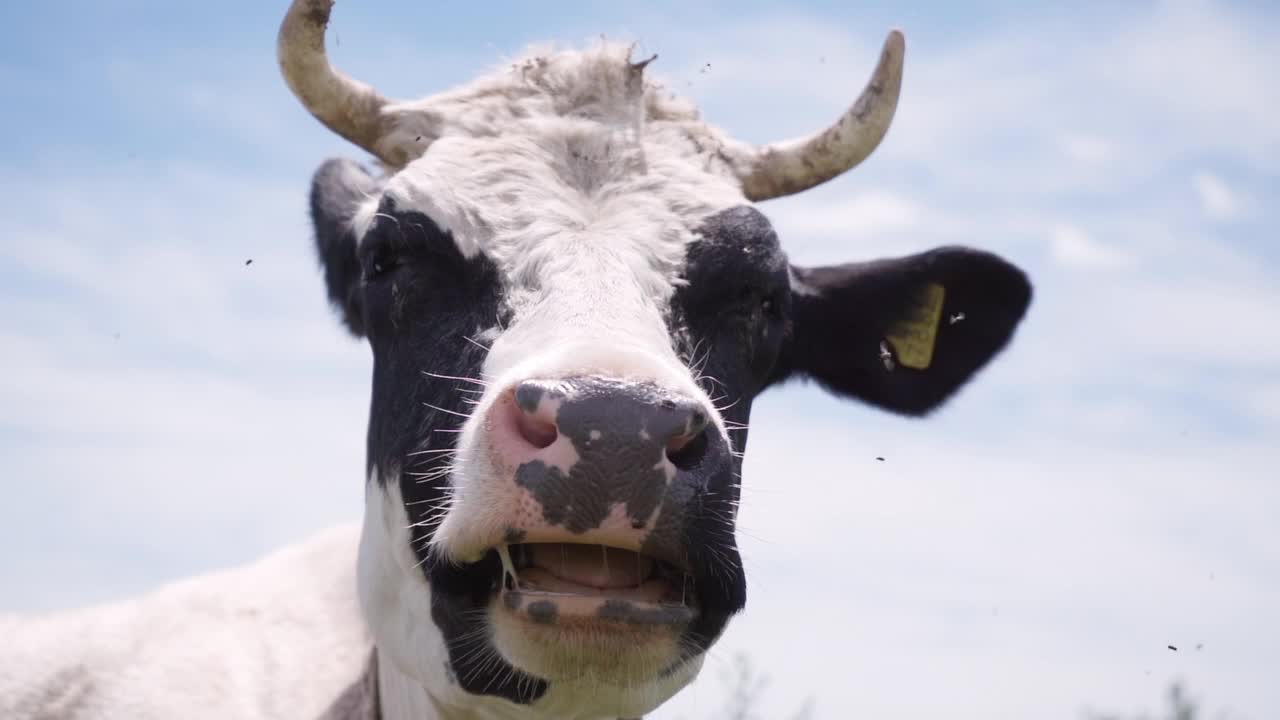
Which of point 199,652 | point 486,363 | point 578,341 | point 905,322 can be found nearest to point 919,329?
point 905,322

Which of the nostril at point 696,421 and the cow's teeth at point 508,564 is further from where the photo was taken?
the cow's teeth at point 508,564

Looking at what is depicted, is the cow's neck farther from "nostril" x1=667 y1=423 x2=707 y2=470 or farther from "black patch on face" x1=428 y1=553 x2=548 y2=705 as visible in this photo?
"nostril" x1=667 y1=423 x2=707 y2=470

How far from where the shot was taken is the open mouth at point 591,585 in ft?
10.3

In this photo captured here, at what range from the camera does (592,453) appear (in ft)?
9.74

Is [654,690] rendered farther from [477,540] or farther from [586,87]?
[586,87]

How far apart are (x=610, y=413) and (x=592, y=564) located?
19.5 inches

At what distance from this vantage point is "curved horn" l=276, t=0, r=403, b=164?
466 cm

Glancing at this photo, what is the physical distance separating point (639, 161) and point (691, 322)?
27.4 inches

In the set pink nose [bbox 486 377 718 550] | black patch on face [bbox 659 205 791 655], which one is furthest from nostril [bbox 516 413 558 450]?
black patch on face [bbox 659 205 791 655]

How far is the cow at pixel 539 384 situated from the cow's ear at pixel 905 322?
0.04 feet

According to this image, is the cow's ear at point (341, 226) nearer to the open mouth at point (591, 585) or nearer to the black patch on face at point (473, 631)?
the black patch on face at point (473, 631)

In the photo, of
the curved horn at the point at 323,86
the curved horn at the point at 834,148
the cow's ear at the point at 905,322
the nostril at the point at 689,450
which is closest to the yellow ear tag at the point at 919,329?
the cow's ear at the point at 905,322

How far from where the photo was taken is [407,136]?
186 inches

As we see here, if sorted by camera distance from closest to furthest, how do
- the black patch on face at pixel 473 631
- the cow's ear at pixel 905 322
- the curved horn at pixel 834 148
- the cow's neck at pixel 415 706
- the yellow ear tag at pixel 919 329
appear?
the black patch on face at pixel 473 631 < the cow's neck at pixel 415 706 < the curved horn at pixel 834 148 < the cow's ear at pixel 905 322 < the yellow ear tag at pixel 919 329
